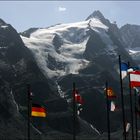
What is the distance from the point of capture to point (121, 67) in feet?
266

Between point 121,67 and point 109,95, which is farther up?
point 121,67

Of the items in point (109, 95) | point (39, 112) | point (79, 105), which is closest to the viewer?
point (39, 112)

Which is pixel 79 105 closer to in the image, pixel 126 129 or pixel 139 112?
pixel 139 112

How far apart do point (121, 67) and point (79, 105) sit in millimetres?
19088

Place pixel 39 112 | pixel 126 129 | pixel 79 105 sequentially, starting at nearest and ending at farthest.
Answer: pixel 126 129
pixel 39 112
pixel 79 105

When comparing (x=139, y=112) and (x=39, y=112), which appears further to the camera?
(x=139, y=112)

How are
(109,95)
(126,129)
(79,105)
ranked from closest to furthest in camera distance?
(126,129) < (109,95) < (79,105)

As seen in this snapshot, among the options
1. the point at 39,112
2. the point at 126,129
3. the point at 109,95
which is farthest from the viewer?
the point at 109,95

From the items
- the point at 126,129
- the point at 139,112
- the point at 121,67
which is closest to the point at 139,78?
the point at 121,67

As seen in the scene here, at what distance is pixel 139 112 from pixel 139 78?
1563 cm

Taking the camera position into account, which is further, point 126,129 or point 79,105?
point 79,105

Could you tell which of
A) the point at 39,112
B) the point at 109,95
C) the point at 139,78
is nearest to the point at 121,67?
the point at 139,78

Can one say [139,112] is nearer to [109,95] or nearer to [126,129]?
[109,95]

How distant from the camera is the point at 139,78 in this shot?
80312 mm
